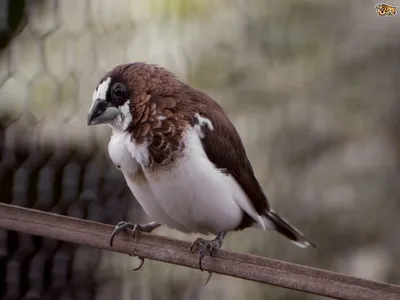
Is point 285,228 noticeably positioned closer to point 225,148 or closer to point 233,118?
point 225,148

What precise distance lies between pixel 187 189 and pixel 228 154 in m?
0.12

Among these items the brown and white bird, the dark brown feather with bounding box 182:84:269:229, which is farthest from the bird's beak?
the dark brown feather with bounding box 182:84:269:229

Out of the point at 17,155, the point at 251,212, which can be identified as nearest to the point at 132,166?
the point at 251,212

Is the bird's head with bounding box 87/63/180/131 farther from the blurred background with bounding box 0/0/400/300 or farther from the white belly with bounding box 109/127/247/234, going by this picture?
the blurred background with bounding box 0/0/400/300

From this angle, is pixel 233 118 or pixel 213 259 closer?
pixel 213 259

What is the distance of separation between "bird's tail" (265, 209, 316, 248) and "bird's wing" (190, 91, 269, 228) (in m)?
0.03

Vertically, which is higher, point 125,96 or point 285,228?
point 125,96

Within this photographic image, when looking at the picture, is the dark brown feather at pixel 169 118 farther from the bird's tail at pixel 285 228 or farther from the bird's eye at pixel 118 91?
the bird's tail at pixel 285 228

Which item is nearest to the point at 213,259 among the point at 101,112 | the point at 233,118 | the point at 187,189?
the point at 187,189

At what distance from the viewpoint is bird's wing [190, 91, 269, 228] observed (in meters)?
1.30

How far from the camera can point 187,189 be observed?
4.10ft

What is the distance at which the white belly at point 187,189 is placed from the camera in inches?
49.0

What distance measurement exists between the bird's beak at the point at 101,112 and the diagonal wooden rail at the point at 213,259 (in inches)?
6.0

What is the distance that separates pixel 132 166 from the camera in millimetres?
1260
